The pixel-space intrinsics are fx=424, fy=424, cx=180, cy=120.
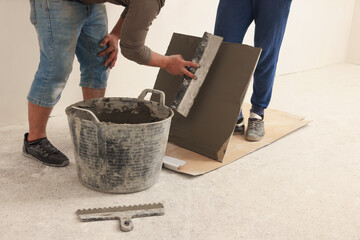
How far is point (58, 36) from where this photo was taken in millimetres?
1766

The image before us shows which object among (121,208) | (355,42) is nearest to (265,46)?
(121,208)

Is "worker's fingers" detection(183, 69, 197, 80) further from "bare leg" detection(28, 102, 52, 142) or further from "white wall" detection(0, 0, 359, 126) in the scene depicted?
"white wall" detection(0, 0, 359, 126)

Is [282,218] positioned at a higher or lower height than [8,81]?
lower

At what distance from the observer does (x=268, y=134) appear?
Result: 245cm

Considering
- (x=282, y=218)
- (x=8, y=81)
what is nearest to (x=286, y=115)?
(x=282, y=218)

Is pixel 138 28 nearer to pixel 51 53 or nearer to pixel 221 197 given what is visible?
pixel 51 53

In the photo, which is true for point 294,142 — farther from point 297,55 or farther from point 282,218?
point 297,55

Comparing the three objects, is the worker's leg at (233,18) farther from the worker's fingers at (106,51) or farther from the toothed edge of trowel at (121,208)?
the toothed edge of trowel at (121,208)

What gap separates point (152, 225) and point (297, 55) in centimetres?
336

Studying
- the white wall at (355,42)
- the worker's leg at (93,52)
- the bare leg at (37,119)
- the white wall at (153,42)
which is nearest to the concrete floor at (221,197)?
the bare leg at (37,119)

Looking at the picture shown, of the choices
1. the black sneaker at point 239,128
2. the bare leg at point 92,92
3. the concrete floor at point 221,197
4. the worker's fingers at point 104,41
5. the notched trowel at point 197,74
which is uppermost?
the worker's fingers at point 104,41

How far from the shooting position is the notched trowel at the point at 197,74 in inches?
81.0

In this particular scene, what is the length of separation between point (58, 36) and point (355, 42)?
14.4 feet

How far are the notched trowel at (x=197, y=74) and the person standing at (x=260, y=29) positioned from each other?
201 mm
